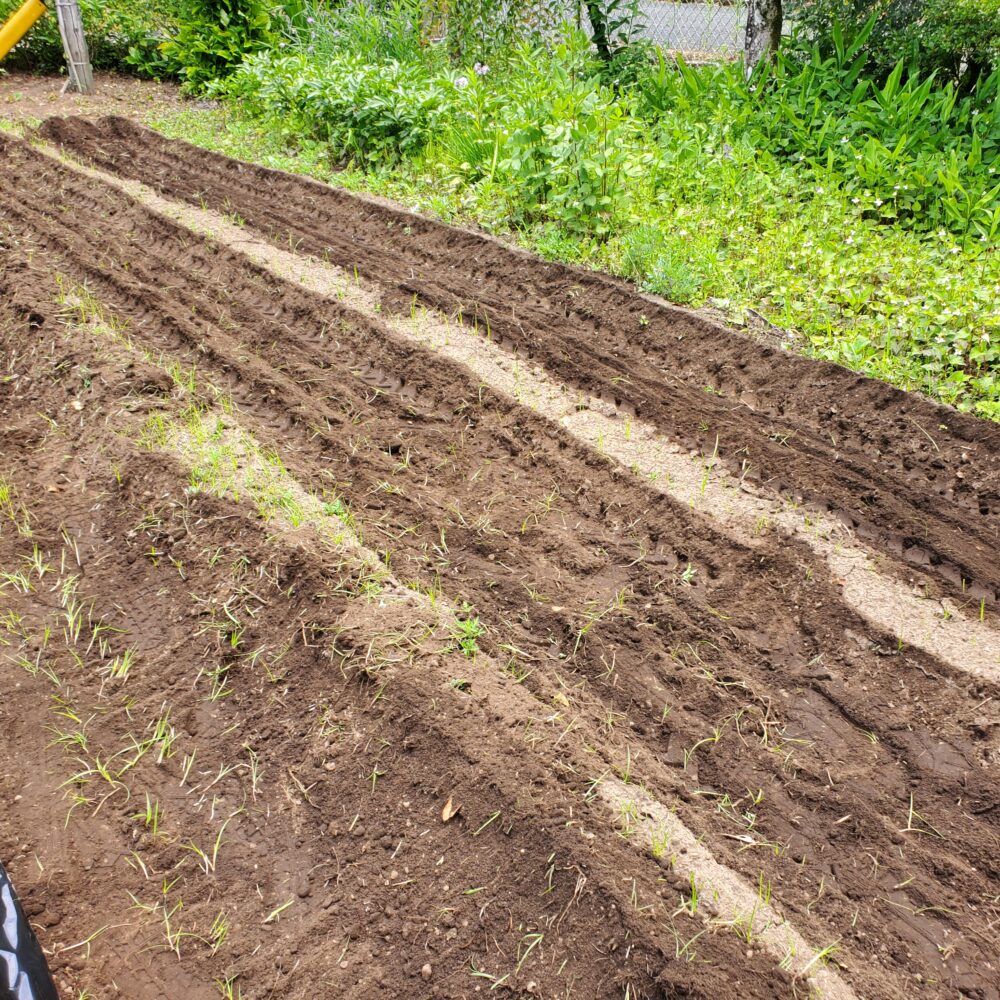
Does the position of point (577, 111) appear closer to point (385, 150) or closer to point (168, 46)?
point (385, 150)

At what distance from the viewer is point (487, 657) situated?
294 centimetres

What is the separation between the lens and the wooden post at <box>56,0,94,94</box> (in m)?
9.15

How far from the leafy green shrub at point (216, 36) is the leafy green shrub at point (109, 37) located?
463mm

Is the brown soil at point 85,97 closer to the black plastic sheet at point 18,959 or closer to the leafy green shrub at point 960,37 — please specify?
the leafy green shrub at point 960,37

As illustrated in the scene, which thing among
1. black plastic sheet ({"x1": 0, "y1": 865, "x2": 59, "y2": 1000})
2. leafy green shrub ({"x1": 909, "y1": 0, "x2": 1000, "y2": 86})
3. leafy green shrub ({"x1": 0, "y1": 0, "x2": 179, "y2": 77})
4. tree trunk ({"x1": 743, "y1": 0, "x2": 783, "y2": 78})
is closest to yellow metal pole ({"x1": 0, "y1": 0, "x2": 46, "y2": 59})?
leafy green shrub ({"x1": 0, "y1": 0, "x2": 179, "y2": 77})

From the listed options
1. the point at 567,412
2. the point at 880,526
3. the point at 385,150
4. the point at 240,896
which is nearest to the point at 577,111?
the point at 385,150

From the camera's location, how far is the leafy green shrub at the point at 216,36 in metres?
9.34

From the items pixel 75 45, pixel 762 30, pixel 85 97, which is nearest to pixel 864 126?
pixel 762 30

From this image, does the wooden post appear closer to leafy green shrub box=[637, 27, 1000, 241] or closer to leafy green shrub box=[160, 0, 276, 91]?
leafy green shrub box=[160, 0, 276, 91]

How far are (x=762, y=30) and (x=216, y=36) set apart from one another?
6.00 meters

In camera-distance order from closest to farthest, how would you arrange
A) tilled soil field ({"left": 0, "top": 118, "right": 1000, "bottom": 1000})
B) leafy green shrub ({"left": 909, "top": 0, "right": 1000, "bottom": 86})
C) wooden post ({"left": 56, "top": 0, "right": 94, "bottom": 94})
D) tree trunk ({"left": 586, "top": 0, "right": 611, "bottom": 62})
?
tilled soil field ({"left": 0, "top": 118, "right": 1000, "bottom": 1000}) → leafy green shrub ({"left": 909, "top": 0, "right": 1000, "bottom": 86}) → tree trunk ({"left": 586, "top": 0, "right": 611, "bottom": 62}) → wooden post ({"left": 56, "top": 0, "right": 94, "bottom": 94})

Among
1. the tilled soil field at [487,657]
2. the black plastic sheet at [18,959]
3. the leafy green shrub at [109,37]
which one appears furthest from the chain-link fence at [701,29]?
the black plastic sheet at [18,959]

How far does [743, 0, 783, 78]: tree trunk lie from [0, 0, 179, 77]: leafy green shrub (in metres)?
6.83

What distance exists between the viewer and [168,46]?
32.5 ft
